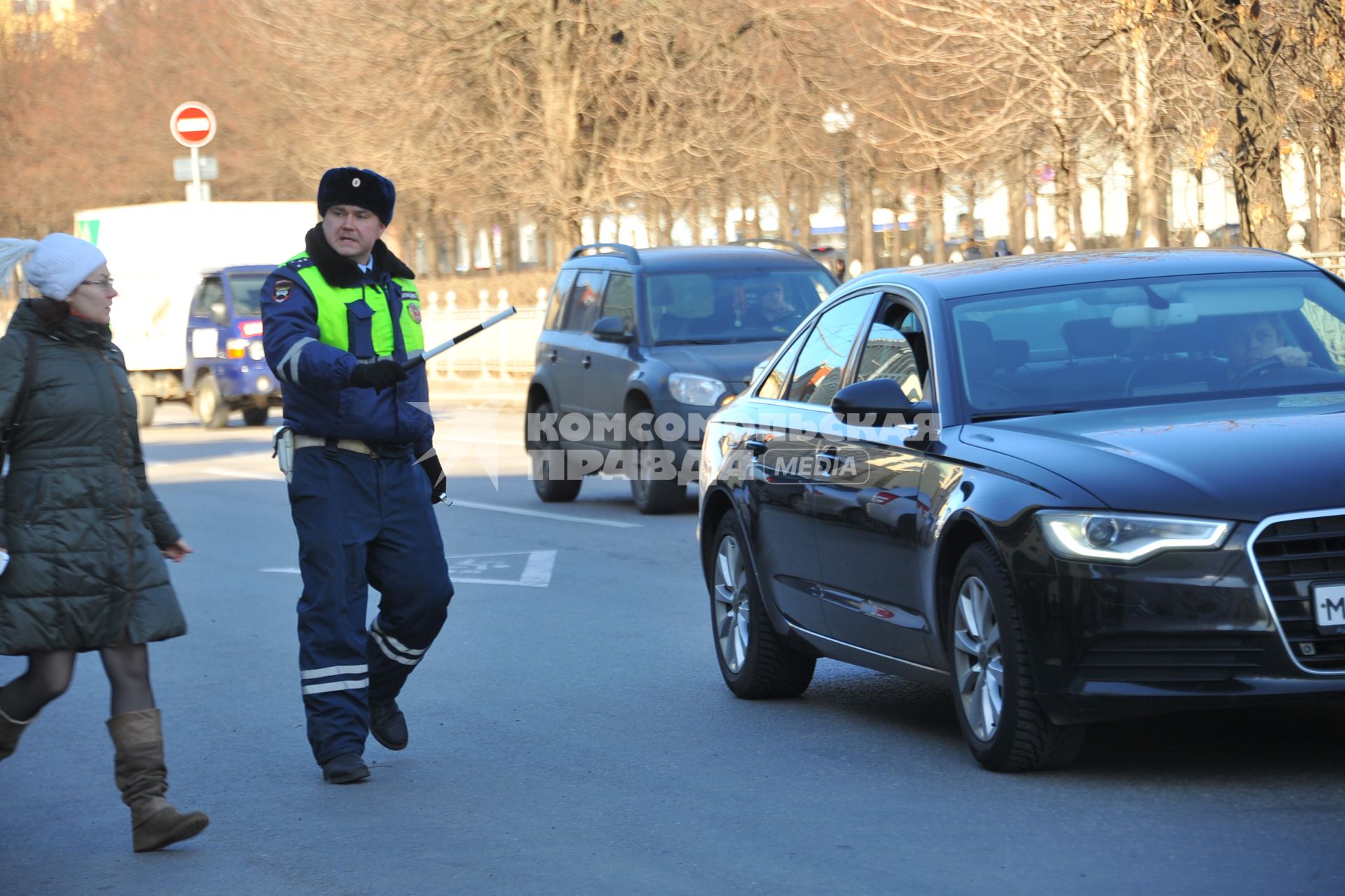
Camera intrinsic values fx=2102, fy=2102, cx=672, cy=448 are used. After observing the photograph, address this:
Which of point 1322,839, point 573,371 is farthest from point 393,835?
point 573,371

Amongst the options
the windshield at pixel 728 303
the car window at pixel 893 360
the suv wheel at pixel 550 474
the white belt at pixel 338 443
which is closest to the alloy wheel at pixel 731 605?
the car window at pixel 893 360

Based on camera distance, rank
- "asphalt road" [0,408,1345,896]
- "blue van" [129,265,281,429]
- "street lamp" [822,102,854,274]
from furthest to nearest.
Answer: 1. "street lamp" [822,102,854,274]
2. "blue van" [129,265,281,429]
3. "asphalt road" [0,408,1345,896]

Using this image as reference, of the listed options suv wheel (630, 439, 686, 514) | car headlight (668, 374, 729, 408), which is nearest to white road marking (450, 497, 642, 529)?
suv wheel (630, 439, 686, 514)

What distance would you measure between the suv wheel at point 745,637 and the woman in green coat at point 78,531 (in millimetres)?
2661

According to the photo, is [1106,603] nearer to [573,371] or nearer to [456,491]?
[573,371]

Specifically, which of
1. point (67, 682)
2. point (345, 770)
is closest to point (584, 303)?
point (345, 770)

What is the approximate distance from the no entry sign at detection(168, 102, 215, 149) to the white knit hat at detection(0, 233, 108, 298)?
1136 inches

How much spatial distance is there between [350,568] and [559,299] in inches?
429

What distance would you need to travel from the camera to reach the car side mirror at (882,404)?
6.68 m

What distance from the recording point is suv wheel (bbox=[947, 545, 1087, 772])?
5.94m

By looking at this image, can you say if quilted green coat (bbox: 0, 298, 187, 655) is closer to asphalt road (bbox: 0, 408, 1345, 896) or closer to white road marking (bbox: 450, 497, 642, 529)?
asphalt road (bbox: 0, 408, 1345, 896)

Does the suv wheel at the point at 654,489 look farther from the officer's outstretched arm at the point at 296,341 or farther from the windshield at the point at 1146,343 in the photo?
the officer's outstretched arm at the point at 296,341

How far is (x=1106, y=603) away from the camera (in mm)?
5660

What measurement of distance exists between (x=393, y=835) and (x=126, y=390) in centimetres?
147
